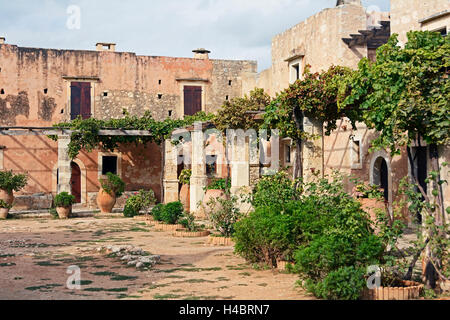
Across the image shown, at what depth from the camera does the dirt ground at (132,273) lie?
630cm

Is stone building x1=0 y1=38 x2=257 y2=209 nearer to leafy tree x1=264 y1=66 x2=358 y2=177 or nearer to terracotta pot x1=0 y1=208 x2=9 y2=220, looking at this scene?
terracotta pot x1=0 y1=208 x2=9 y2=220

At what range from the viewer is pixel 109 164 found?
71.8 ft

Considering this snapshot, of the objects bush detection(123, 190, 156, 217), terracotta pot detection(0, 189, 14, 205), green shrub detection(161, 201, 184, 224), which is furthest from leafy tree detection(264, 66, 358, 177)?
terracotta pot detection(0, 189, 14, 205)

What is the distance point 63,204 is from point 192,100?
805cm

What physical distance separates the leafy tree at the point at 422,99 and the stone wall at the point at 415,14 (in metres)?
4.66

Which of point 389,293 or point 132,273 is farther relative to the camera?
point 132,273

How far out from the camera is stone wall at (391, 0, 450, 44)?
1094 cm

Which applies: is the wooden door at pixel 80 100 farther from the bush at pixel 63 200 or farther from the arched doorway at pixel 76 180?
the bush at pixel 63 200

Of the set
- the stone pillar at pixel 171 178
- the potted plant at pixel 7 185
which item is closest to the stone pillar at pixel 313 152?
the stone pillar at pixel 171 178

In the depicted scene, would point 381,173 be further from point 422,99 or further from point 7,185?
point 7,185

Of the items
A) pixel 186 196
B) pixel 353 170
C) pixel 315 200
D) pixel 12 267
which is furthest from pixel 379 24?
pixel 12 267

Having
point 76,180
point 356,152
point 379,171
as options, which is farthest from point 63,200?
point 379,171

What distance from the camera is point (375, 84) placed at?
22.2 feet
